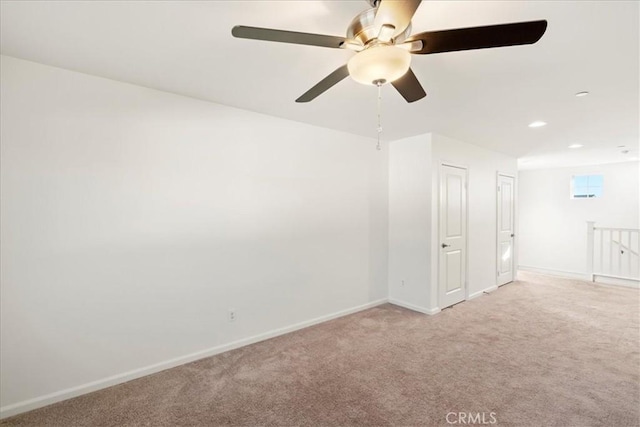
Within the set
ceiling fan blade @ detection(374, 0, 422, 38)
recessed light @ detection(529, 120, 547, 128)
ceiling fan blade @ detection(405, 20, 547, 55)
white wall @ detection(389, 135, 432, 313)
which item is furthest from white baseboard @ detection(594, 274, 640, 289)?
ceiling fan blade @ detection(374, 0, 422, 38)

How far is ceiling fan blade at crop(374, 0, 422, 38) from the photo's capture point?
1061mm

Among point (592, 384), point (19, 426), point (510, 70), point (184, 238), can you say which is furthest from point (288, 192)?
point (592, 384)

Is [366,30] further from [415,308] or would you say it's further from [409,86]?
[415,308]

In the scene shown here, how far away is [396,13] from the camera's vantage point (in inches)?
43.9

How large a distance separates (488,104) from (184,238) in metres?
3.14

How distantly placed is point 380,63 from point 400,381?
233 centimetres

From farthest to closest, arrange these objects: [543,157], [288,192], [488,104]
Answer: [543,157], [288,192], [488,104]

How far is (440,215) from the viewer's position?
153 inches

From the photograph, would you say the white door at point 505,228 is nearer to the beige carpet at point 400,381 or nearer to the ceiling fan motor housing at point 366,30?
the beige carpet at point 400,381

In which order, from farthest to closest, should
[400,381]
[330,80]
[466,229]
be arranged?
[466,229]
[400,381]
[330,80]

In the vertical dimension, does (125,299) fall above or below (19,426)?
above

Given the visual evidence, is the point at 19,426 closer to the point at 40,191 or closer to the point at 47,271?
the point at 47,271

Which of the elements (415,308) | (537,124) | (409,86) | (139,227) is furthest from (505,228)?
(139,227)

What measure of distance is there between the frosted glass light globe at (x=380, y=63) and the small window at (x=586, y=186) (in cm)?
753
